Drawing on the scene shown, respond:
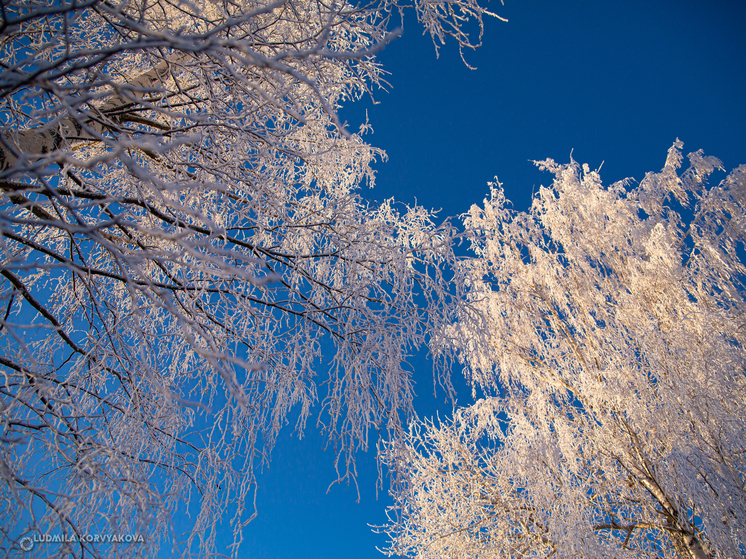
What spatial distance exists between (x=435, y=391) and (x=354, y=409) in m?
0.45

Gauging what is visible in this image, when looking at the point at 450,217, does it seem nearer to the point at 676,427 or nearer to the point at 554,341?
the point at 676,427

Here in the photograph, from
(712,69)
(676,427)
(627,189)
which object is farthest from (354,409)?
(712,69)

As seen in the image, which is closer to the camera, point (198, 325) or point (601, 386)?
point (198, 325)

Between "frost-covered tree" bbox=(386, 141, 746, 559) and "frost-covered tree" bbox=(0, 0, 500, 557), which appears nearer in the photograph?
"frost-covered tree" bbox=(0, 0, 500, 557)

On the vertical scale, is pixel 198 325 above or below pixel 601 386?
below

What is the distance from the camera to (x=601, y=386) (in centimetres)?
425

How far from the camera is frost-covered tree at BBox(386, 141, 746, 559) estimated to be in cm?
367

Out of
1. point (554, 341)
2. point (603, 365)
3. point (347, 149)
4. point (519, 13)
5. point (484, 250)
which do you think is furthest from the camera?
point (519, 13)

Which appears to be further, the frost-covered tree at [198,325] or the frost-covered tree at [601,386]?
the frost-covered tree at [601,386]

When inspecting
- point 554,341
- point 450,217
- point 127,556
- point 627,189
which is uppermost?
point 627,189

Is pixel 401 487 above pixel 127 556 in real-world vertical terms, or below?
above

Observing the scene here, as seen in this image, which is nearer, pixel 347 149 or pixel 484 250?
pixel 347 149

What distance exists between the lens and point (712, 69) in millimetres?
18750

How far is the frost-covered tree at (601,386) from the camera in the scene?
3.67m
